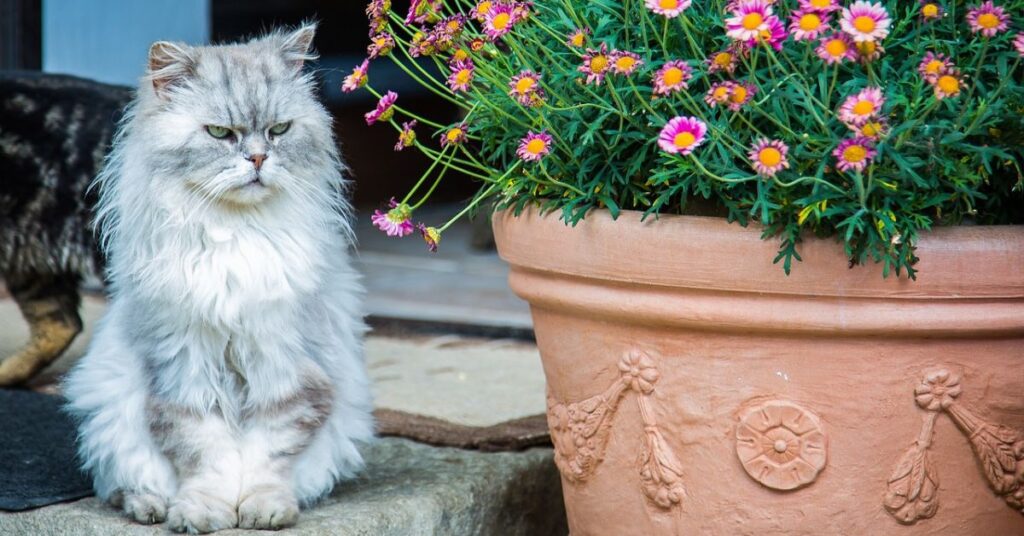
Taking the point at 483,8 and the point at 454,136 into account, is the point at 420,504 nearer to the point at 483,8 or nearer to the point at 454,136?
the point at 454,136

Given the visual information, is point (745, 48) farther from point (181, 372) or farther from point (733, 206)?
point (181, 372)

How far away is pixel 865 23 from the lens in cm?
134

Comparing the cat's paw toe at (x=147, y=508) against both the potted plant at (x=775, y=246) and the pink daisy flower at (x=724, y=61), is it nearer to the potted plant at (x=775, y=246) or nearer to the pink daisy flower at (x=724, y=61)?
the potted plant at (x=775, y=246)

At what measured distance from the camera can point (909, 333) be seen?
1.55 metres

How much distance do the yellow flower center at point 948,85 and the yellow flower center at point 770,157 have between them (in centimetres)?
20

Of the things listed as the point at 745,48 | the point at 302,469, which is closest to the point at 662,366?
the point at 745,48

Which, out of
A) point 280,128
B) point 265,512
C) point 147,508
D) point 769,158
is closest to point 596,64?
point 769,158

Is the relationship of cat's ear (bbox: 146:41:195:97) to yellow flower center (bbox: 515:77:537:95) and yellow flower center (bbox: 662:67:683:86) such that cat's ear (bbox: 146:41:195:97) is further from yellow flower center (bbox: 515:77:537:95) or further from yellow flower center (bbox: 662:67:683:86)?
yellow flower center (bbox: 662:67:683:86)

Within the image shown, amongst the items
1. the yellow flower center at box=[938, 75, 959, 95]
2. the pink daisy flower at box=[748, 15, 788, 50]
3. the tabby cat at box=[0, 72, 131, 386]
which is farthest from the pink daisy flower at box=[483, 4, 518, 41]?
the tabby cat at box=[0, 72, 131, 386]

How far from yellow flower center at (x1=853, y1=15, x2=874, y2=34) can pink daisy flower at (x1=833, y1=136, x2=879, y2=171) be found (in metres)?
0.12

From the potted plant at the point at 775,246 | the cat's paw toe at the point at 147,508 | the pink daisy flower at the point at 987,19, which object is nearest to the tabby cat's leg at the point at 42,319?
the cat's paw toe at the point at 147,508

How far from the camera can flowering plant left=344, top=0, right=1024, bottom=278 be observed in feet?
4.65

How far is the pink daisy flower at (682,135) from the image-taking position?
1.45 m

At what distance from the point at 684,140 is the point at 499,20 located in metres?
0.34
